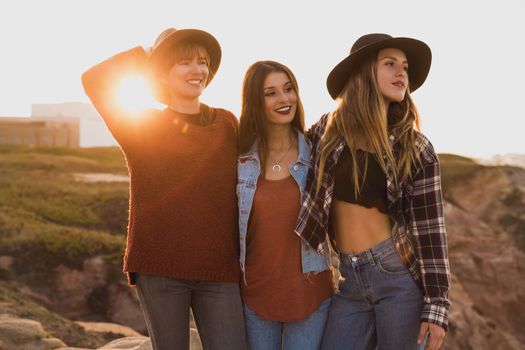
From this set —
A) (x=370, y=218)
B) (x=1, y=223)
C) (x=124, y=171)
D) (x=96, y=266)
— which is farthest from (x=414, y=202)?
(x=124, y=171)

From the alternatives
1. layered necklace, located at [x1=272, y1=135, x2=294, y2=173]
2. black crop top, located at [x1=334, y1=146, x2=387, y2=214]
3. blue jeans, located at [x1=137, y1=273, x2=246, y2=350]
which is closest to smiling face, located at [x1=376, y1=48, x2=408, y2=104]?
black crop top, located at [x1=334, y1=146, x2=387, y2=214]

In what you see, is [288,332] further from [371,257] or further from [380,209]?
[380,209]

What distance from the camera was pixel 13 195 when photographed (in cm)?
1772

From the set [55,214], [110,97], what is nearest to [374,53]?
[110,97]

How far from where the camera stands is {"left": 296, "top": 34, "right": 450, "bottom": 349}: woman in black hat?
11.0 feet

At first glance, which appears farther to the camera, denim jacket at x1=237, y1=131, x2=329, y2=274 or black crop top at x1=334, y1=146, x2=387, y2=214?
denim jacket at x1=237, y1=131, x2=329, y2=274

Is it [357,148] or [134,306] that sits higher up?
[357,148]

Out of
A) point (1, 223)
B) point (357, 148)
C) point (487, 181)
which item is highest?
point (357, 148)

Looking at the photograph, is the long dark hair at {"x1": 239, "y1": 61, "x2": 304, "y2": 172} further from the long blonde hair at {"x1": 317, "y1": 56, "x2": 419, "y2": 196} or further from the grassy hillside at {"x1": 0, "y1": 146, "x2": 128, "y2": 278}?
the grassy hillside at {"x1": 0, "y1": 146, "x2": 128, "y2": 278}

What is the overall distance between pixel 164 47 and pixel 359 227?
1691 millimetres

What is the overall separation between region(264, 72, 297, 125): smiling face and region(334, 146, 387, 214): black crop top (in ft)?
1.89

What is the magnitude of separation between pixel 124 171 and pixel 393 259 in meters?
23.2

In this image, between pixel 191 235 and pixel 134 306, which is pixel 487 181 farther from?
pixel 191 235

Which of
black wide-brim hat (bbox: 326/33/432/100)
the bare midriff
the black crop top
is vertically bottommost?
the bare midriff
